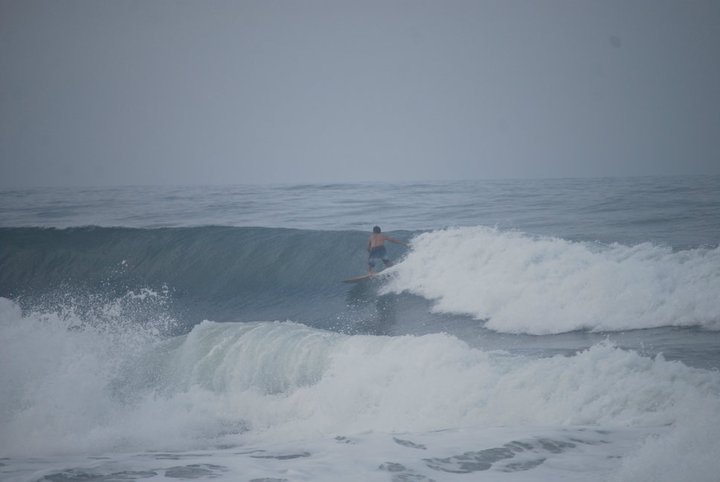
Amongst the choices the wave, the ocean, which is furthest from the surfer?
the wave

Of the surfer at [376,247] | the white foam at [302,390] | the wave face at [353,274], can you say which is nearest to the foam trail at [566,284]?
the wave face at [353,274]

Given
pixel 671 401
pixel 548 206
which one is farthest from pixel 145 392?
pixel 548 206

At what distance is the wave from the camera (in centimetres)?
697

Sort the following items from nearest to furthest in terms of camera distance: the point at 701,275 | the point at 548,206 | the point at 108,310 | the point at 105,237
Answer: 1. the point at 701,275
2. the point at 108,310
3. the point at 105,237
4. the point at 548,206

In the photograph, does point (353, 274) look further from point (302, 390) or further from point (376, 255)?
point (302, 390)

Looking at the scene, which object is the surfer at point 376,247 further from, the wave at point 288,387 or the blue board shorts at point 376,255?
the wave at point 288,387

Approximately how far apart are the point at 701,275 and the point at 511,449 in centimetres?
819

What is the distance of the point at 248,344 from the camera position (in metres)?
10.6

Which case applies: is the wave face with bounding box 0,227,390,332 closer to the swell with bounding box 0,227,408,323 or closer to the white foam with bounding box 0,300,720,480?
the swell with bounding box 0,227,408,323

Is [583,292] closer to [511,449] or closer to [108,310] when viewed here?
[511,449]

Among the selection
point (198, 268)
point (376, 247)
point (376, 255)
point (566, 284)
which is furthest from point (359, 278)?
point (566, 284)

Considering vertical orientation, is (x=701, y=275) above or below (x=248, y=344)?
above

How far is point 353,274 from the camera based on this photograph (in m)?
18.1

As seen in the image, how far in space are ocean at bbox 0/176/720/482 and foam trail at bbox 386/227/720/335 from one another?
0.05 m
